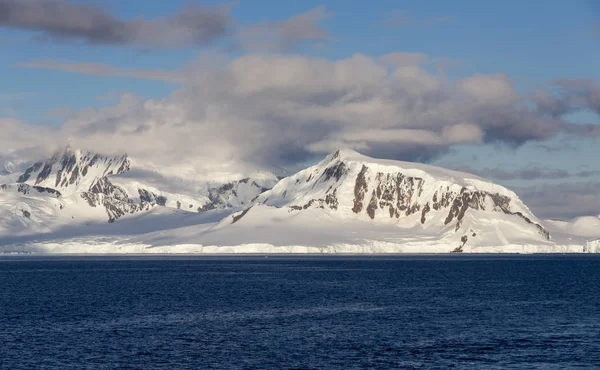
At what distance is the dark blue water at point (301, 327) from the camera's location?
80500 mm

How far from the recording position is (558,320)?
108 metres

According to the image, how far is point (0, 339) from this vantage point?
92.6m

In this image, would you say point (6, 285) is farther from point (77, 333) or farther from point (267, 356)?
point (267, 356)

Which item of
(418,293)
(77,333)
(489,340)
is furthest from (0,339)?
(418,293)

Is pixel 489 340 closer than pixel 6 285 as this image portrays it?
Yes

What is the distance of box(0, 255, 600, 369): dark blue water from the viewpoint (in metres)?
80.5

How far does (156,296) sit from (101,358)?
2660 inches

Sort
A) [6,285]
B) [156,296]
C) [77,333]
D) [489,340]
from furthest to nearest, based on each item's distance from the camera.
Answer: [6,285], [156,296], [77,333], [489,340]

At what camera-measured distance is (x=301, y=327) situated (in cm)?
10300

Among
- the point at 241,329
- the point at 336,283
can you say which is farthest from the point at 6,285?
the point at 241,329

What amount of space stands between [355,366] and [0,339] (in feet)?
131

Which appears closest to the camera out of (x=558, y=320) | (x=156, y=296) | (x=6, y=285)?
(x=558, y=320)

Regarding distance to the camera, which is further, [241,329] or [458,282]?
[458,282]

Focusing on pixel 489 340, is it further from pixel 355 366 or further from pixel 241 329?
pixel 241 329
